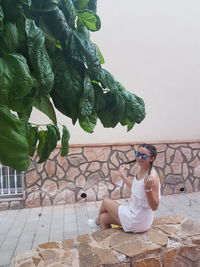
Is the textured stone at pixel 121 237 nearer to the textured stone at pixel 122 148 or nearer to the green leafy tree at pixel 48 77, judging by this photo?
the green leafy tree at pixel 48 77

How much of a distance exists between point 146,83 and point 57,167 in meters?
2.47

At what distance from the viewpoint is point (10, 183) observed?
5.24 m

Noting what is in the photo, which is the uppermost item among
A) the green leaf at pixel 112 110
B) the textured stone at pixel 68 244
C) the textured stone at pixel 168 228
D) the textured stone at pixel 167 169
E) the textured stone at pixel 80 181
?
the green leaf at pixel 112 110

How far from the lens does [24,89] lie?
635 mm

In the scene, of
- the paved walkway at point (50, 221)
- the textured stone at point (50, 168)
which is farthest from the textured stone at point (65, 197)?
the textured stone at point (50, 168)

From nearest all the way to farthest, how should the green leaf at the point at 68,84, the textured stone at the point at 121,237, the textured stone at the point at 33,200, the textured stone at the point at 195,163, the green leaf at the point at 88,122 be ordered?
the green leaf at the point at 68,84, the green leaf at the point at 88,122, the textured stone at the point at 121,237, the textured stone at the point at 33,200, the textured stone at the point at 195,163

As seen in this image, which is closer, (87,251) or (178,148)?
(87,251)

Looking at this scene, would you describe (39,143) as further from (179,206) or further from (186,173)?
(186,173)

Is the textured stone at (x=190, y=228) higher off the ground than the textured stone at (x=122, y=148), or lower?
lower

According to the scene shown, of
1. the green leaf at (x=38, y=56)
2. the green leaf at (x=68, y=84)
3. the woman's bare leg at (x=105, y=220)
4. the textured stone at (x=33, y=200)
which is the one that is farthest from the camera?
the textured stone at (x=33, y=200)

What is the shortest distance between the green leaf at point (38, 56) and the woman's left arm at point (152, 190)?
222 cm

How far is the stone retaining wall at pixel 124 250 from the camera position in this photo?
2484mm

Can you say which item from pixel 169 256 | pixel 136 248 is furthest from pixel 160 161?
pixel 136 248

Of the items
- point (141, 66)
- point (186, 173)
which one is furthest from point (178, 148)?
point (141, 66)
